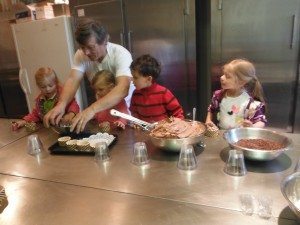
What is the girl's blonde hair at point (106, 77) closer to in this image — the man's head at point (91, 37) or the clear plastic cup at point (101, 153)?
the man's head at point (91, 37)

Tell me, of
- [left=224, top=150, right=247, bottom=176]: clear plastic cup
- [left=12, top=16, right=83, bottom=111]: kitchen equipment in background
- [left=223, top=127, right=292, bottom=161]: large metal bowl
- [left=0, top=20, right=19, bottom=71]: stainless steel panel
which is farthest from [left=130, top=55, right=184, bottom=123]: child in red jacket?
[left=0, top=20, right=19, bottom=71]: stainless steel panel

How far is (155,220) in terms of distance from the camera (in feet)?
2.54

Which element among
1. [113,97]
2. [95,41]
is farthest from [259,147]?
[95,41]

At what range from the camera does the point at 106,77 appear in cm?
189

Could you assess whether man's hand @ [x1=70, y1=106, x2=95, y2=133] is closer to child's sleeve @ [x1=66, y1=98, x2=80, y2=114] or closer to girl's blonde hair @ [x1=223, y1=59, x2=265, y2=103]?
child's sleeve @ [x1=66, y1=98, x2=80, y2=114]

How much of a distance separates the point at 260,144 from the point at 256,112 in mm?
589

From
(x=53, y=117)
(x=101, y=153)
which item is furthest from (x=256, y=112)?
(x=53, y=117)

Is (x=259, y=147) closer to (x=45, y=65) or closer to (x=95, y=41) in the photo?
(x=95, y=41)

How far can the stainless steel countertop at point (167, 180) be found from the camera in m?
0.80

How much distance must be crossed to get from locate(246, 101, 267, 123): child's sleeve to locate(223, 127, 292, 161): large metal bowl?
415 millimetres

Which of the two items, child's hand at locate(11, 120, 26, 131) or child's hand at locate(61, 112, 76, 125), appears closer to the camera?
child's hand at locate(61, 112, 76, 125)

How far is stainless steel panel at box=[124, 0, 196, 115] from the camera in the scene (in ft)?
8.65

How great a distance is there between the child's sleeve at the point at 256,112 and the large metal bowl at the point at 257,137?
0.42m

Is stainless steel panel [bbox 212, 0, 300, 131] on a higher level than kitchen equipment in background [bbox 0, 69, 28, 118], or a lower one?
higher
